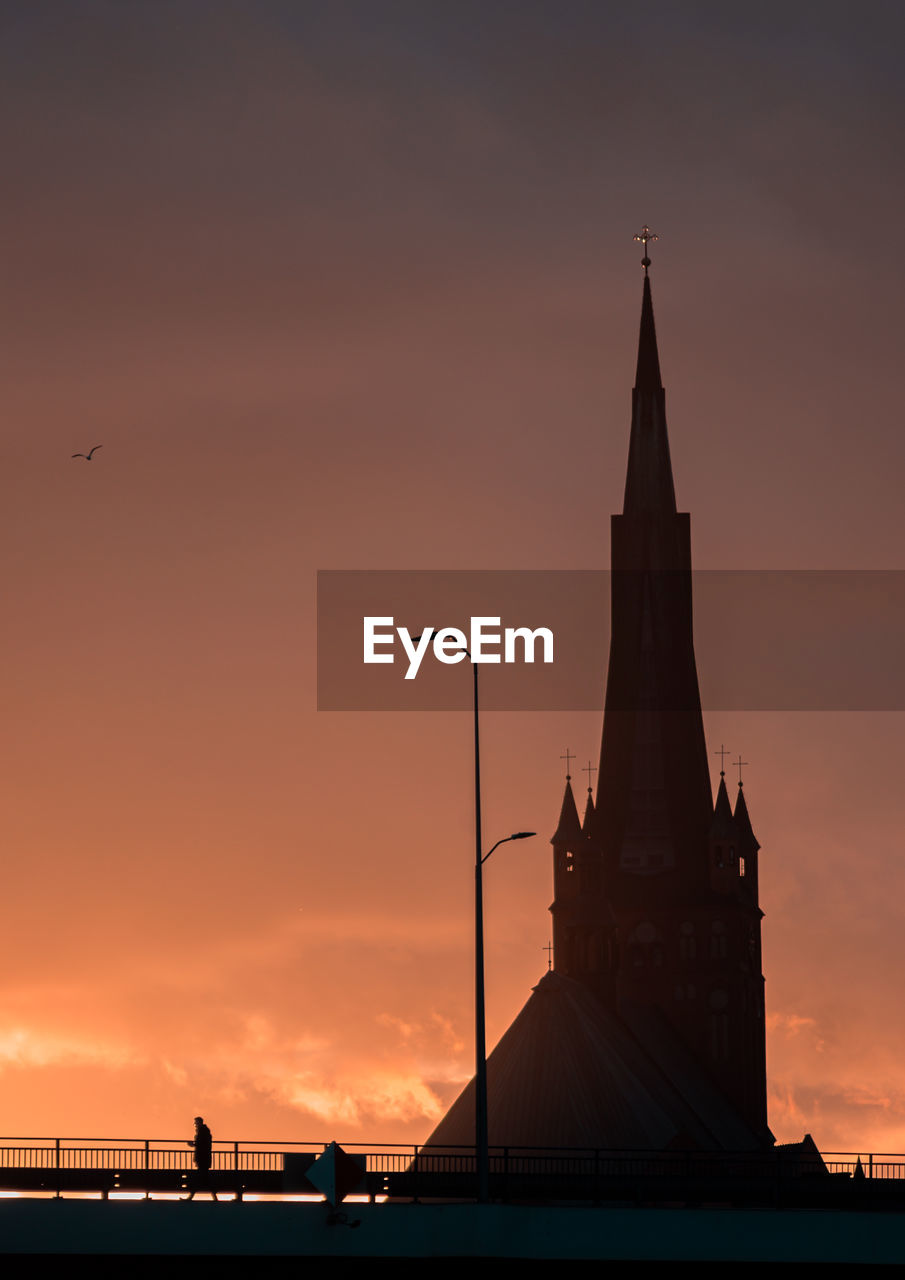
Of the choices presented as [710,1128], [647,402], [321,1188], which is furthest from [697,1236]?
[647,402]

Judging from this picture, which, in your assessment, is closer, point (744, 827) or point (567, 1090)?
point (567, 1090)

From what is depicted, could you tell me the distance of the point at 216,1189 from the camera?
172 ft

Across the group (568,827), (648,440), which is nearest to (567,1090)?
(568,827)

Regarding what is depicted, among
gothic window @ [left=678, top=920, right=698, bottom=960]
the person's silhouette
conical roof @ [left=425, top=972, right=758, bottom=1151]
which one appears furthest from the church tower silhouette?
the person's silhouette

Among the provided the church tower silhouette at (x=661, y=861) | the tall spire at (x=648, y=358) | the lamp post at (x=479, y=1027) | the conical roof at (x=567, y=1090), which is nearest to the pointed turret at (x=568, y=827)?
the church tower silhouette at (x=661, y=861)

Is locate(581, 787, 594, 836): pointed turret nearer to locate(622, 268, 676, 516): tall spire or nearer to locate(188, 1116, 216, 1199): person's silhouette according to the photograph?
locate(622, 268, 676, 516): tall spire

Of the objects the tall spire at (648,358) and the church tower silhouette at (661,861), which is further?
the tall spire at (648,358)

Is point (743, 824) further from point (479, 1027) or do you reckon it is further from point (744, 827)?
point (479, 1027)

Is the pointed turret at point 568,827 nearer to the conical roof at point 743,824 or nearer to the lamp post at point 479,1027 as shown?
the conical roof at point 743,824

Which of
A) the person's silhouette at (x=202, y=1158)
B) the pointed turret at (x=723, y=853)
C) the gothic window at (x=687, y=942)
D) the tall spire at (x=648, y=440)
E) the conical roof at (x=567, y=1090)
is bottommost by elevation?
the person's silhouette at (x=202, y=1158)

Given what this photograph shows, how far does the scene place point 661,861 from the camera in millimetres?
146500

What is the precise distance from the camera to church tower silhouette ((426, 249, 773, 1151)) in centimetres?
13825

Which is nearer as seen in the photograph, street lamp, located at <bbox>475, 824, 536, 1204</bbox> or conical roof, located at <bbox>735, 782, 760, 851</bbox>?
street lamp, located at <bbox>475, 824, 536, 1204</bbox>

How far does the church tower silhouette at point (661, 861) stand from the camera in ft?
454
